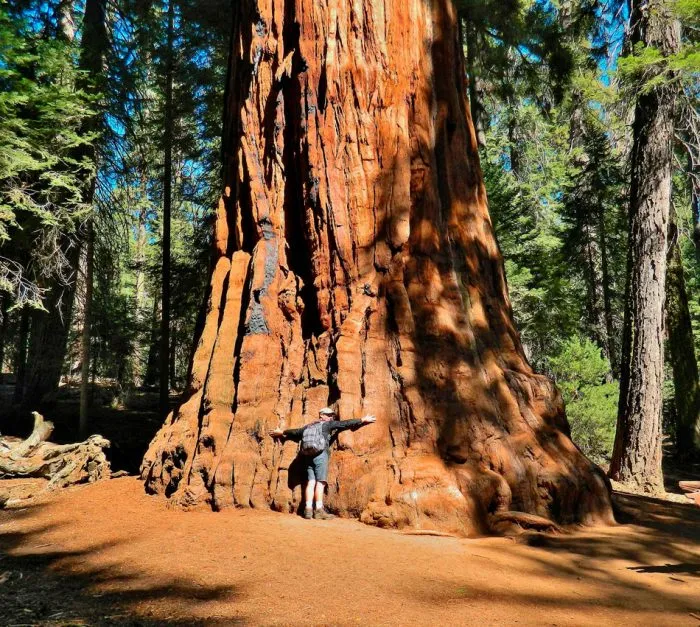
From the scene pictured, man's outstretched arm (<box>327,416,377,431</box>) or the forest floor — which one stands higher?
man's outstretched arm (<box>327,416,377,431</box>)

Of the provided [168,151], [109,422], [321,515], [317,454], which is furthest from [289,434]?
[168,151]

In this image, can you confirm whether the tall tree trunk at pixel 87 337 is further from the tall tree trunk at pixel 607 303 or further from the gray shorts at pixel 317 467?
the tall tree trunk at pixel 607 303

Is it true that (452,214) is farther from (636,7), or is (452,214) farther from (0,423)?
(0,423)

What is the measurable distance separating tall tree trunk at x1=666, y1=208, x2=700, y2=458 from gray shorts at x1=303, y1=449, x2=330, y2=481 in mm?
14400

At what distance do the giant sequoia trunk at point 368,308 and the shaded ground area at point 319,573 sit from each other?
0.63 m

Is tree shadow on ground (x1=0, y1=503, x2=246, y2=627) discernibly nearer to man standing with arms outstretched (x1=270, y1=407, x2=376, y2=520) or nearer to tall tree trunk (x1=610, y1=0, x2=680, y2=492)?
man standing with arms outstretched (x1=270, y1=407, x2=376, y2=520)

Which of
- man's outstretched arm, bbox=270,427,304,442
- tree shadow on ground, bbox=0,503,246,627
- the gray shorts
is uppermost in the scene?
man's outstretched arm, bbox=270,427,304,442

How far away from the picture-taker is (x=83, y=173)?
49.4ft

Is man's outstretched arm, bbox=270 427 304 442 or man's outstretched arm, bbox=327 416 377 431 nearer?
man's outstretched arm, bbox=327 416 377 431

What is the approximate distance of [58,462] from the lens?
35.4 feet

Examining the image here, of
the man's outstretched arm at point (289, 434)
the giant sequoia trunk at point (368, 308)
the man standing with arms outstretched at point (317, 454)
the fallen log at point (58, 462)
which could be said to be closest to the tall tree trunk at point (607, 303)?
the giant sequoia trunk at point (368, 308)

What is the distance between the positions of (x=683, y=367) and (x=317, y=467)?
14966 millimetres

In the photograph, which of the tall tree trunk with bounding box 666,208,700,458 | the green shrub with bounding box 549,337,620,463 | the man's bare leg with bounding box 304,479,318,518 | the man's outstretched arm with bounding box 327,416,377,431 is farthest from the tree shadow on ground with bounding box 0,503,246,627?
the tall tree trunk with bounding box 666,208,700,458

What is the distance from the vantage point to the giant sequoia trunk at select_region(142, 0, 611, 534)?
280 inches
